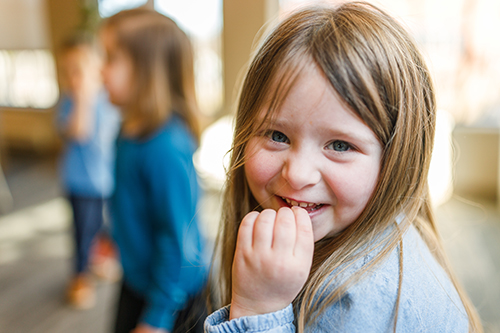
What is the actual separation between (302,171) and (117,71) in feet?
2.98

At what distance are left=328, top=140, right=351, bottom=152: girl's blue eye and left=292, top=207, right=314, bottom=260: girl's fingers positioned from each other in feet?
0.32

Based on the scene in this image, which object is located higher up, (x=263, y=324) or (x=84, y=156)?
(x=263, y=324)

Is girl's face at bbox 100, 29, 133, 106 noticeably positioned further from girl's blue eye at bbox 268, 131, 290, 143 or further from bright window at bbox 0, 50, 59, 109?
bright window at bbox 0, 50, 59, 109

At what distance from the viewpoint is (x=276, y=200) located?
0.57 m

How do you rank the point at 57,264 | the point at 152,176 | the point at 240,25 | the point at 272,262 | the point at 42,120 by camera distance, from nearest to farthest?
the point at 272,262, the point at 152,176, the point at 57,264, the point at 240,25, the point at 42,120

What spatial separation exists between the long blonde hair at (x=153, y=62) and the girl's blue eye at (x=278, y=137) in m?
0.72

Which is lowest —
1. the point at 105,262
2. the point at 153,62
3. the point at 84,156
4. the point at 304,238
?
the point at 105,262

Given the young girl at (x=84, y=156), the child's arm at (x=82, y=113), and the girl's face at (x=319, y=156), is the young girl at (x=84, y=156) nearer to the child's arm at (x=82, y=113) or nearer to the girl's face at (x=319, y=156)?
the child's arm at (x=82, y=113)

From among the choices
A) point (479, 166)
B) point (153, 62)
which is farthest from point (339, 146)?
point (479, 166)

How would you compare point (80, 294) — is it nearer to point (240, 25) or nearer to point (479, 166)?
point (240, 25)

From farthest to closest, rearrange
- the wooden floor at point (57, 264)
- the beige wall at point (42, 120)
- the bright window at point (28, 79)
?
1. the bright window at point (28, 79)
2. the beige wall at point (42, 120)
3. the wooden floor at point (57, 264)

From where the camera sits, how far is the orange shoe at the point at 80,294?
→ 2.16 metres

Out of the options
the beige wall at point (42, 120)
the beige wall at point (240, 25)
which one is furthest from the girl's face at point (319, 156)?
the beige wall at point (42, 120)

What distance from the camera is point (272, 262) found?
0.49m
